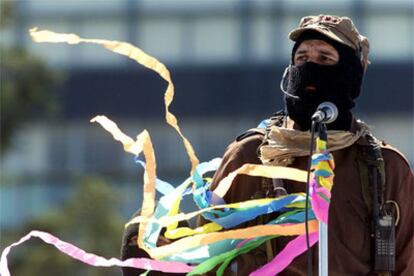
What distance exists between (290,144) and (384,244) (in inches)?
18.7

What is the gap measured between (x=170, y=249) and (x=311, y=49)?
86cm

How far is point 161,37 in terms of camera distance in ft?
99.0

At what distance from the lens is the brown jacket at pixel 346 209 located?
4.89m

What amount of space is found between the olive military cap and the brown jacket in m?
0.37

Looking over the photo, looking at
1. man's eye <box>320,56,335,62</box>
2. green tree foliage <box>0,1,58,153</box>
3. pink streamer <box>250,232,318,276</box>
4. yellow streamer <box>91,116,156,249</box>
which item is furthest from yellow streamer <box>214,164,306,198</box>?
green tree foliage <box>0,1,58,153</box>

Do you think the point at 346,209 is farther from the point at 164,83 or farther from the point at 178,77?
the point at 178,77

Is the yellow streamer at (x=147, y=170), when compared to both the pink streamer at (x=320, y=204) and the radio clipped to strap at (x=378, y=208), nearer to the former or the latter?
the pink streamer at (x=320, y=204)

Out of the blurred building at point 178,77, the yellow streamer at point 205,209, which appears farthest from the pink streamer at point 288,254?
the blurred building at point 178,77

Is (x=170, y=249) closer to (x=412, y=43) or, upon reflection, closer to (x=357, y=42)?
(x=357, y=42)

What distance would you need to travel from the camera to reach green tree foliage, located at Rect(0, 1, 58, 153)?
21.2m

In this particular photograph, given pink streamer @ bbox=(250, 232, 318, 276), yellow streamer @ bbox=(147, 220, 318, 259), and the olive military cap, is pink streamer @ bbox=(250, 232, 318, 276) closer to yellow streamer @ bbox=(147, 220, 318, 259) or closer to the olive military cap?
yellow streamer @ bbox=(147, 220, 318, 259)

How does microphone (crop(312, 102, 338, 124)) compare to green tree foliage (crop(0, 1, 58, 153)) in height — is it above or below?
above

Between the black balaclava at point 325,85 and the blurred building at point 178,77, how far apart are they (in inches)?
896

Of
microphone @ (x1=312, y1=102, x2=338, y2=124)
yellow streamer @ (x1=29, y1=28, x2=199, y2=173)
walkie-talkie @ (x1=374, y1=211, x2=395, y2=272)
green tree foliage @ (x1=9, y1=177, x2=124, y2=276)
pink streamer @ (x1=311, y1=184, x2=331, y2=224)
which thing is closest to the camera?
microphone @ (x1=312, y1=102, x2=338, y2=124)
